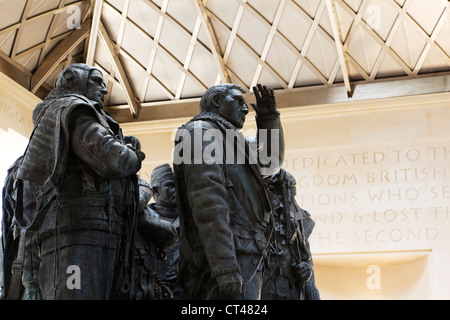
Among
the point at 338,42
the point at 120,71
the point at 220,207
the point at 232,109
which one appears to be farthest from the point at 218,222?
the point at 120,71

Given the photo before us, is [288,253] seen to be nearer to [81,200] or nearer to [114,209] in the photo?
[114,209]

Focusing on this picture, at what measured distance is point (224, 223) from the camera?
686 centimetres

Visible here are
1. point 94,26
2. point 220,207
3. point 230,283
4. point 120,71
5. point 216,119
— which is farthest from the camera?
point 120,71

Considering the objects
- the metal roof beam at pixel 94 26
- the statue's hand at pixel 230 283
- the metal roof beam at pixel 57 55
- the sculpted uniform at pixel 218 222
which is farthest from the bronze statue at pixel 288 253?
the metal roof beam at pixel 94 26

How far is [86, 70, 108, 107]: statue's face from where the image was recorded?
23.7 feet

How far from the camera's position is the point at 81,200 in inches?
262

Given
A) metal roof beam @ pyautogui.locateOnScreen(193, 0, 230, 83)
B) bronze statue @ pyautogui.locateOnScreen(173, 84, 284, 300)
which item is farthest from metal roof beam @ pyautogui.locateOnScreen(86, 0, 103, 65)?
bronze statue @ pyautogui.locateOnScreen(173, 84, 284, 300)

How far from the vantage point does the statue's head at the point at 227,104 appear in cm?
774

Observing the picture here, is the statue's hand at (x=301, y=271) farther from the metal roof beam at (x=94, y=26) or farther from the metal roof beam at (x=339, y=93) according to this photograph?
the metal roof beam at (x=94, y=26)

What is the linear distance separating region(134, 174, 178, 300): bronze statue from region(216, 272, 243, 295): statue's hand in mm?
1267

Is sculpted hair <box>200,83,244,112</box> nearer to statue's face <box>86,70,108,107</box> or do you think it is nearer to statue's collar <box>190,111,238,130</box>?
statue's collar <box>190,111,238,130</box>

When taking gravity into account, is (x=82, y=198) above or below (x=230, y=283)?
above

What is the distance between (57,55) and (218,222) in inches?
540

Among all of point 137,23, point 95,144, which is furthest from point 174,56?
point 95,144
